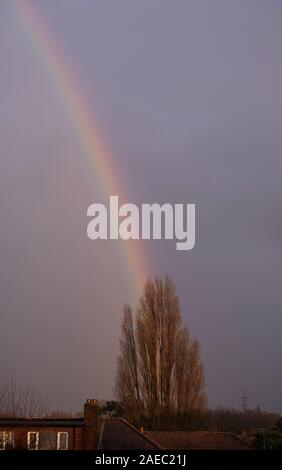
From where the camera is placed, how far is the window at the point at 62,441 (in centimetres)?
2803

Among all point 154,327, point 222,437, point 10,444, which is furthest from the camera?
point 154,327

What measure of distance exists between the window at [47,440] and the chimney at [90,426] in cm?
85

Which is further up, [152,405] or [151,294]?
[151,294]

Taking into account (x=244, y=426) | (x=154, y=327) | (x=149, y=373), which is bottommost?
(x=244, y=426)

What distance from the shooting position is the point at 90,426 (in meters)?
28.4

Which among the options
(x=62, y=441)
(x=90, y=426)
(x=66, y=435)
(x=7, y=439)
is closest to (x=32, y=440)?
(x=7, y=439)

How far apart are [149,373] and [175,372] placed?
136 centimetres

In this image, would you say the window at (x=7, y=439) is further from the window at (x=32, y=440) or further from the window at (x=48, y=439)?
the window at (x=48, y=439)

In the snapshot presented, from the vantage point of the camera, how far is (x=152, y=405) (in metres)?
36.3

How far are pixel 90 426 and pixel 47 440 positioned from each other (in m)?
1.75

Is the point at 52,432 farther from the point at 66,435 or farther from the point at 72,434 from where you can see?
the point at 72,434

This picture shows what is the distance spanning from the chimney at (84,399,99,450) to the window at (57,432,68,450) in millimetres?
774
